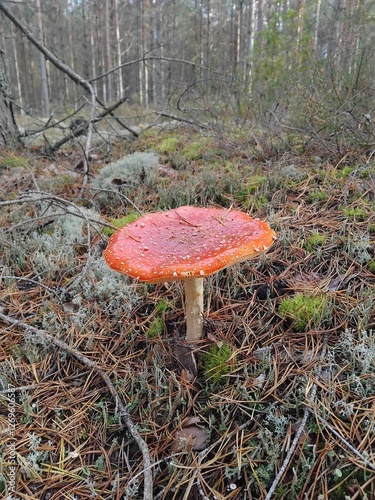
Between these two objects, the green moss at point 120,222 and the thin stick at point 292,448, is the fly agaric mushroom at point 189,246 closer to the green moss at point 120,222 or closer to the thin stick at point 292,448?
the thin stick at point 292,448

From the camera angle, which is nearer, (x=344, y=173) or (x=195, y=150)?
(x=344, y=173)

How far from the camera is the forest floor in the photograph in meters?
1.48

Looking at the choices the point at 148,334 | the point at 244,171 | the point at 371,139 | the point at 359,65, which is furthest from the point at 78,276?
the point at 359,65

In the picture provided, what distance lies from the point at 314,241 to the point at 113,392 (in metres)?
1.78

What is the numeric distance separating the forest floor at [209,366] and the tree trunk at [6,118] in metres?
2.88

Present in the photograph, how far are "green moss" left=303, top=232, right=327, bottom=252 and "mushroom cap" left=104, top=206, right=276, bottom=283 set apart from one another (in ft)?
2.74

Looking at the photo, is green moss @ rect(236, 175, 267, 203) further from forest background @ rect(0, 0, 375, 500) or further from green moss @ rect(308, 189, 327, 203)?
green moss @ rect(308, 189, 327, 203)

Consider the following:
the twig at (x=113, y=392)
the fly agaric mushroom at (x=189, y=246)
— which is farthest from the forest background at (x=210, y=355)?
the fly agaric mushroom at (x=189, y=246)

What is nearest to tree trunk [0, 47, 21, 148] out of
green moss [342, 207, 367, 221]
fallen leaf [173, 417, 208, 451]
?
green moss [342, 207, 367, 221]

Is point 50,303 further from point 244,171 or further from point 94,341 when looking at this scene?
point 244,171

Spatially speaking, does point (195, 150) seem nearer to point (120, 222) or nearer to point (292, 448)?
point (120, 222)

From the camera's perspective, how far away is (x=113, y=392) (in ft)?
5.92

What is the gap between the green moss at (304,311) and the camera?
6.60 ft

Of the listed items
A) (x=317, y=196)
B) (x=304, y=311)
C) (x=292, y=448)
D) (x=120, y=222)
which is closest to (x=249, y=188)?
(x=317, y=196)
